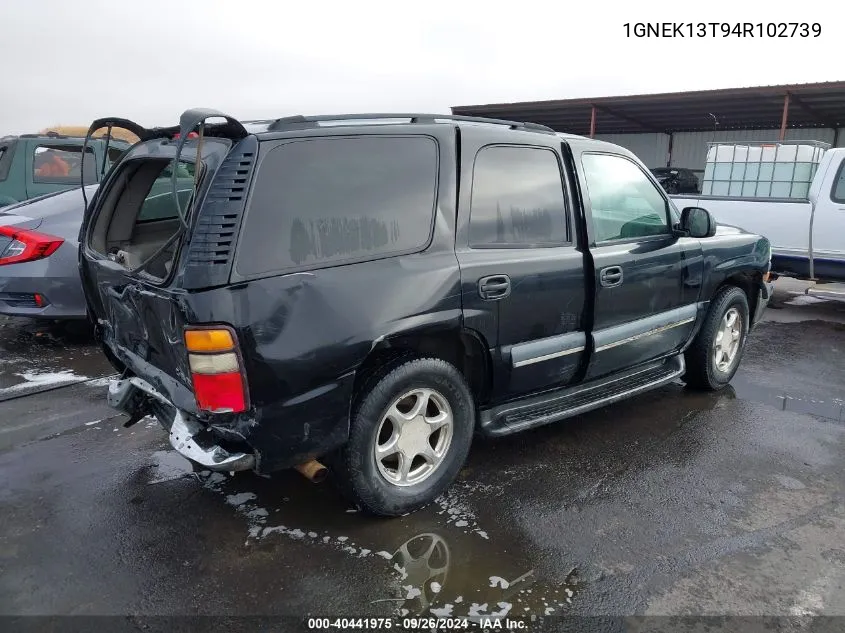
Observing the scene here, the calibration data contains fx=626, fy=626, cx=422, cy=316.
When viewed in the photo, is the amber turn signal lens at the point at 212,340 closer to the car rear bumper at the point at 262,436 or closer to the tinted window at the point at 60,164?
the car rear bumper at the point at 262,436

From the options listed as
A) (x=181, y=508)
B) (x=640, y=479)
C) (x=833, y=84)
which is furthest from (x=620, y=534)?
(x=833, y=84)

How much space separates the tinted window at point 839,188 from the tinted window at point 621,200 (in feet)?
13.8

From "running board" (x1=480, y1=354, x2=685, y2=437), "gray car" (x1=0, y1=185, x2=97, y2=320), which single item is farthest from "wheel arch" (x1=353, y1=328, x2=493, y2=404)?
"gray car" (x1=0, y1=185, x2=97, y2=320)

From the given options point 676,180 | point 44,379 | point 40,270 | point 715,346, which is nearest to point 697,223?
point 715,346

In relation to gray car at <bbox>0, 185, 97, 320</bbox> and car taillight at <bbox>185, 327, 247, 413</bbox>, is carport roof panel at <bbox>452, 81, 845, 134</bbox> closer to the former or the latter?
gray car at <bbox>0, 185, 97, 320</bbox>

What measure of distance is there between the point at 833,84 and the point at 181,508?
1538cm

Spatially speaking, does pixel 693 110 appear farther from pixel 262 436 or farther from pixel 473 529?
pixel 262 436

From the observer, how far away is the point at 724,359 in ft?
15.4

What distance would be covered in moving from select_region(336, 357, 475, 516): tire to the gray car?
3.81 m

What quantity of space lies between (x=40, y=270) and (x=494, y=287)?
167 inches

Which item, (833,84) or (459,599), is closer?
(459,599)

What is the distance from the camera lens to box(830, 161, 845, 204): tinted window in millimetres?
6910

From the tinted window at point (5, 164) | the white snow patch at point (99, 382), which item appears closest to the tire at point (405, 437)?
the white snow patch at point (99, 382)

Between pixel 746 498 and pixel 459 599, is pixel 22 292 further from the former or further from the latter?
pixel 746 498
